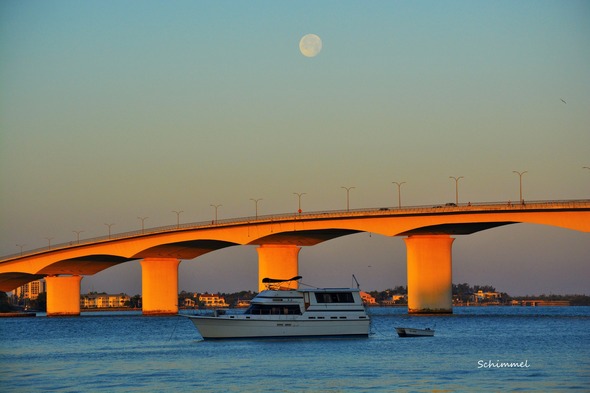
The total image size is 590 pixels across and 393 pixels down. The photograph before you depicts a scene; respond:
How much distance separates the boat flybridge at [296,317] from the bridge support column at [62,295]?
89472mm

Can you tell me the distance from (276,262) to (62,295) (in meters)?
40.6

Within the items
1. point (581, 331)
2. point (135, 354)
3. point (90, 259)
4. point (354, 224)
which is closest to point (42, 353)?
point (135, 354)

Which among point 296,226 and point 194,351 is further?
point 296,226

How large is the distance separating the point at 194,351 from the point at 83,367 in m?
10.2

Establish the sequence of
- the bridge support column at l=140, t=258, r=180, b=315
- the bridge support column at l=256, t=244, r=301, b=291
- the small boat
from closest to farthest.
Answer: the small boat, the bridge support column at l=256, t=244, r=301, b=291, the bridge support column at l=140, t=258, r=180, b=315

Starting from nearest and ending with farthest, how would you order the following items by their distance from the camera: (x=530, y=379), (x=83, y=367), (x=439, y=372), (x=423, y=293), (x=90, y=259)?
(x=530, y=379), (x=439, y=372), (x=83, y=367), (x=423, y=293), (x=90, y=259)

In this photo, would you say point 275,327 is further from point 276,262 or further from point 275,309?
point 276,262

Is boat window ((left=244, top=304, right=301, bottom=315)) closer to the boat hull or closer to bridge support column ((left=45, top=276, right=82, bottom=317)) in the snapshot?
the boat hull

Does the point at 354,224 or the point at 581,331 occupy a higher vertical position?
the point at 354,224

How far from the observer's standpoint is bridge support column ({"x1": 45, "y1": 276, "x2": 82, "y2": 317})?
159000 mm

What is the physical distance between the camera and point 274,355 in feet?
207

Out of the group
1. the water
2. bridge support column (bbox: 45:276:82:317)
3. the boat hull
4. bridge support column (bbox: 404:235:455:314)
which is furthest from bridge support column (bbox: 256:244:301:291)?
the boat hull

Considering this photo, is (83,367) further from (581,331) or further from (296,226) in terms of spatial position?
(296,226)

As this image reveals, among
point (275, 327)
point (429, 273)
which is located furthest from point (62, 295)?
point (275, 327)
